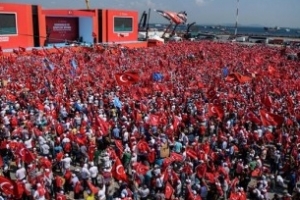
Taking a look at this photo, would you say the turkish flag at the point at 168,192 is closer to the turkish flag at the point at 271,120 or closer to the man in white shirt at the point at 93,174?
the man in white shirt at the point at 93,174

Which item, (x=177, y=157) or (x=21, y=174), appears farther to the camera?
(x=177, y=157)

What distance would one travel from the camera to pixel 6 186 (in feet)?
31.2

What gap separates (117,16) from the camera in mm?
47250

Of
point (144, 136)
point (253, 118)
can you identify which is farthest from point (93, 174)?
point (253, 118)

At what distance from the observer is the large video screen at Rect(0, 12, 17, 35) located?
34.2 m

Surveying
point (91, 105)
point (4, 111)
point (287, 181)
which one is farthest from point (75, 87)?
point (287, 181)

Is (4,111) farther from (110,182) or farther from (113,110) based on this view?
(110,182)

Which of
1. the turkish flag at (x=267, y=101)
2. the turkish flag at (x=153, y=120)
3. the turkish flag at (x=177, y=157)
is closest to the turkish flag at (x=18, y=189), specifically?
the turkish flag at (x=177, y=157)

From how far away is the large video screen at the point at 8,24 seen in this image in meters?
34.2

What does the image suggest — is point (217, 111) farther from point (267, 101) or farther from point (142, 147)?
point (142, 147)

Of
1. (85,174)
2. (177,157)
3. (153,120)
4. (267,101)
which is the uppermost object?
(267,101)

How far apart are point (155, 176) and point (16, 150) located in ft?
14.5

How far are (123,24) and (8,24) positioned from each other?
17109 mm

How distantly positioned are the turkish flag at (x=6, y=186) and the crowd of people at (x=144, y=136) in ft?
0.08
